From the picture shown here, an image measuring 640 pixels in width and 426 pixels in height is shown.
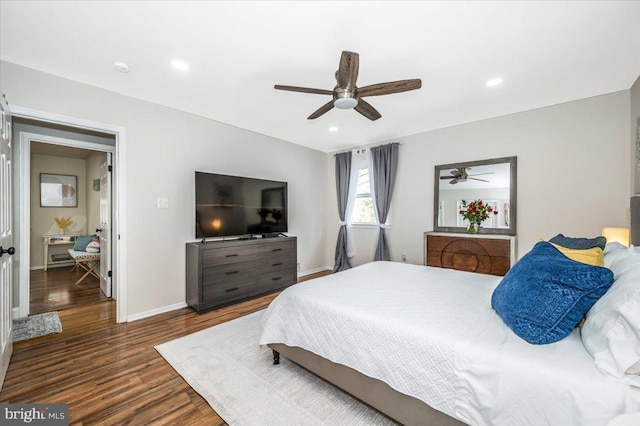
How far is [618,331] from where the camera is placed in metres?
0.99

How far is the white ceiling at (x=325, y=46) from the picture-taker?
5.86ft

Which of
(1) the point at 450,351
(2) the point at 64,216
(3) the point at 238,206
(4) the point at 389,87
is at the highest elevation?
(4) the point at 389,87

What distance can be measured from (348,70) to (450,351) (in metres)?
1.84

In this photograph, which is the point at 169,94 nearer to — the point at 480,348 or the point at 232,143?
the point at 232,143

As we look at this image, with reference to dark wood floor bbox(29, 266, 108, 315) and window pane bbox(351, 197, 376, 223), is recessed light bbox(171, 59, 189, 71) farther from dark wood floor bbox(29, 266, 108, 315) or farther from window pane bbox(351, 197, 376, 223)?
window pane bbox(351, 197, 376, 223)

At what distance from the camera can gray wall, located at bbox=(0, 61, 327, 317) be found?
8.54 feet

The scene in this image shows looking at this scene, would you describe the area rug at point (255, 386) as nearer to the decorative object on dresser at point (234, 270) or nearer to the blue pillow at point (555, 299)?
the decorative object on dresser at point (234, 270)

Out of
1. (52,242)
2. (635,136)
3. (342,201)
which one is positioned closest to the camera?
(635,136)

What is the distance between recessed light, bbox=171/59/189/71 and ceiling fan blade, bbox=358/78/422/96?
1.56m

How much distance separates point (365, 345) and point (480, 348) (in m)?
0.57

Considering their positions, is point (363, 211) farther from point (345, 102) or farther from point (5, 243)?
point (5, 243)

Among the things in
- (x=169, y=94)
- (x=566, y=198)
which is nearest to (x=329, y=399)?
(x=169, y=94)

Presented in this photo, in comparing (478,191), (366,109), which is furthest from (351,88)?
(478,191)

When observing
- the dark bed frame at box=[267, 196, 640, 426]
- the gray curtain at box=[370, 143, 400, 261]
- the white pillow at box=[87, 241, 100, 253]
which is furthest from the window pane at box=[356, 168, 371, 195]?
the white pillow at box=[87, 241, 100, 253]
